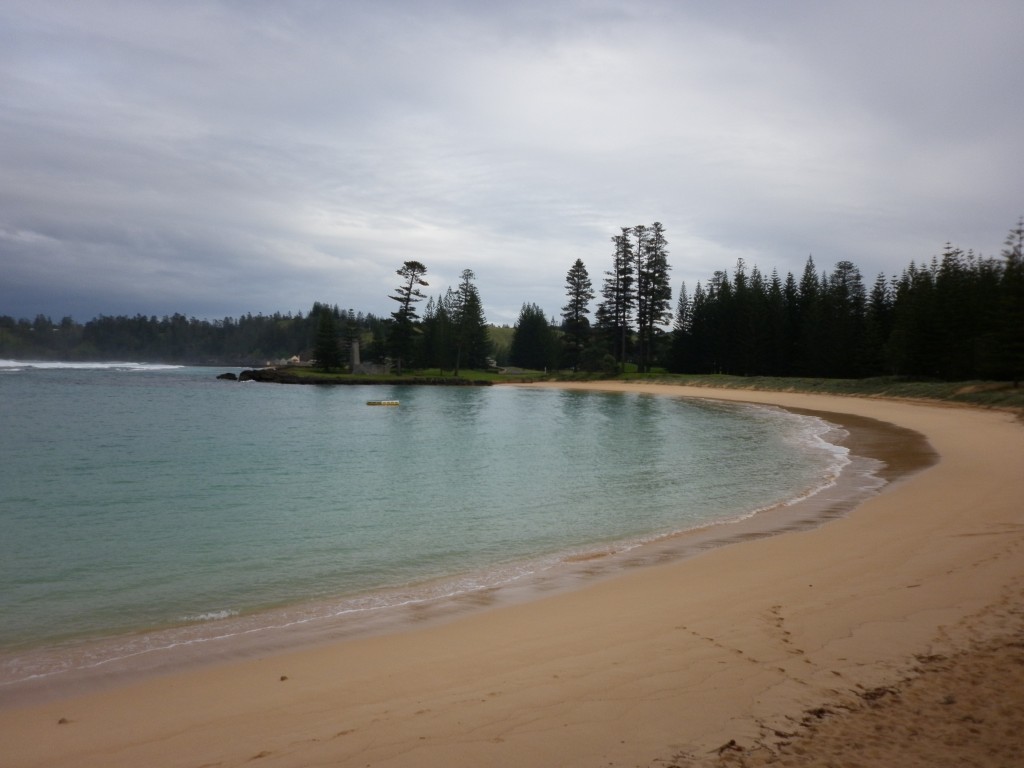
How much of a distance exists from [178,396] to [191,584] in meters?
47.4

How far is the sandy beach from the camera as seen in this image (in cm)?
391

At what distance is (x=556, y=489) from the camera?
16.1 metres

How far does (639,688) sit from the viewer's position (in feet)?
15.9

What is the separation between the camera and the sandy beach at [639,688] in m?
→ 3.91

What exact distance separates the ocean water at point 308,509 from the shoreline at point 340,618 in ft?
0.21

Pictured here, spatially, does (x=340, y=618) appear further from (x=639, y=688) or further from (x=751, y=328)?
(x=751, y=328)

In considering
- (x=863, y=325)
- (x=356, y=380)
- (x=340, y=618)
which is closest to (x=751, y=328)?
(x=863, y=325)

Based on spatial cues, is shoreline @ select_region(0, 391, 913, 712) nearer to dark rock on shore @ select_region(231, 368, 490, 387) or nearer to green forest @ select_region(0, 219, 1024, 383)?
green forest @ select_region(0, 219, 1024, 383)

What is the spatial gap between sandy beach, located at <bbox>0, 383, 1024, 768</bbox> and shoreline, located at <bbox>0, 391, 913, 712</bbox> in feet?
0.96

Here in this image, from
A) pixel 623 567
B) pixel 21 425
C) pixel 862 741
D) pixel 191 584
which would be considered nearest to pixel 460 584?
pixel 623 567

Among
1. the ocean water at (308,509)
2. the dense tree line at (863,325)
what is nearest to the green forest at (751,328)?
the dense tree line at (863,325)

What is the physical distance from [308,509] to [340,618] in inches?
261

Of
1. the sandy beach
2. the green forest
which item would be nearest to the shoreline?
the sandy beach

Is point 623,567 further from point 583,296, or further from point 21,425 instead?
point 583,296
